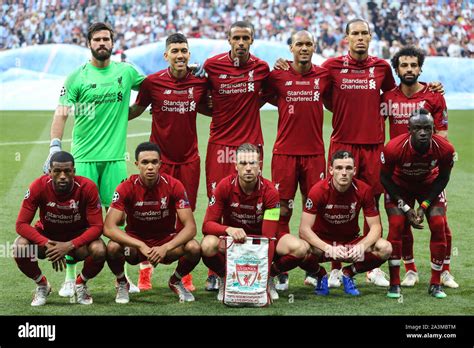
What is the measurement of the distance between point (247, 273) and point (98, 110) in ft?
6.77

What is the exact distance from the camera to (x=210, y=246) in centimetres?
653

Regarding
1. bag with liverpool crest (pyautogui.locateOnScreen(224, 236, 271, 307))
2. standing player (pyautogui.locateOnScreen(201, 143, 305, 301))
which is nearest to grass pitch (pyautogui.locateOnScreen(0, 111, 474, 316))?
bag with liverpool crest (pyautogui.locateOnScreen(224, 236, 271, 307))

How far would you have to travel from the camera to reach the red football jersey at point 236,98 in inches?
285

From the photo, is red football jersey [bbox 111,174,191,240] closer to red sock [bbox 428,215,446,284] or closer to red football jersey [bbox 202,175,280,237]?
red football jersey [bbox 202,175,280,237]

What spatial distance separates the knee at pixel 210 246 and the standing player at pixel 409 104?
184cm

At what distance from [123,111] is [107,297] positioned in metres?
1.71

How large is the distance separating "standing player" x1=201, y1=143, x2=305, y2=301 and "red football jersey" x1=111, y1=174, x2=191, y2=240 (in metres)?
0.30

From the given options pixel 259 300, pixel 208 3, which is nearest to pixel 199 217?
pixel 259 300

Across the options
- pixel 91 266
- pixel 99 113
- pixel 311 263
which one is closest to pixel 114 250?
pixel 91 266

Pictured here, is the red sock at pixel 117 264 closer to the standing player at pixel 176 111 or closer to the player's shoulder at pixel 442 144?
the standing player at pixel 176 111

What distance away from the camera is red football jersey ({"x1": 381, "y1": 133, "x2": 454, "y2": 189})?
Result: 22.1 ft

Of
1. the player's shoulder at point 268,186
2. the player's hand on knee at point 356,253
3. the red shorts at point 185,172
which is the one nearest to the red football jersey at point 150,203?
the red shorts at point 185,172

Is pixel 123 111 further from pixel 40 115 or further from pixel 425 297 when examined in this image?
pixel 40 115

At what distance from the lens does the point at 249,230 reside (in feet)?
22.3
